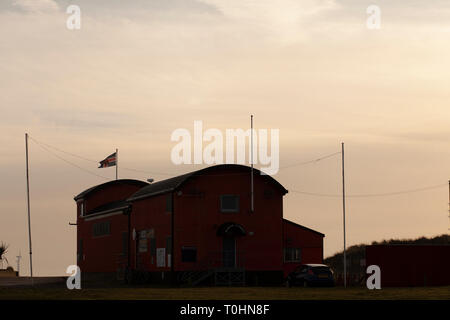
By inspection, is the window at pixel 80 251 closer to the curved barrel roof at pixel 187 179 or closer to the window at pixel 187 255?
the curved barrel roof at pixel 187 179

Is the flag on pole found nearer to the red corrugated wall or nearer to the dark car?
the red corrugated wall

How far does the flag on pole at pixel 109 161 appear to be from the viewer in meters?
79.7

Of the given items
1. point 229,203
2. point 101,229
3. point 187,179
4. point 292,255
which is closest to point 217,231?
point 229,203

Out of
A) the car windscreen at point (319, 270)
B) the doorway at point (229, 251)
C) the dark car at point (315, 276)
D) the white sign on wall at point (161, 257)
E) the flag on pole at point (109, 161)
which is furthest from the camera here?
the flag on pole at point (109, 161)

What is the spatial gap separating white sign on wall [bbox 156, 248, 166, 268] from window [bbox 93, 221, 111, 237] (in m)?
13.1

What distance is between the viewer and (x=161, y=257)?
6131cm

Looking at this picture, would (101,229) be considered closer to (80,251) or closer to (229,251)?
(80,251)

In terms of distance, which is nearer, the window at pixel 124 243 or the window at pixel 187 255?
the window at pixel 187 255

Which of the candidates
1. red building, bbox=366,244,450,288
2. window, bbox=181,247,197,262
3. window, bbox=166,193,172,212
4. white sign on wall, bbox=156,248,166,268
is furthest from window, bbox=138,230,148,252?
red building, bbox=366,244,450,288

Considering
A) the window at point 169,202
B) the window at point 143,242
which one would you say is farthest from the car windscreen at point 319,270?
the window at point 143,242

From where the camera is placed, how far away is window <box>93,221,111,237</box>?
7447cm

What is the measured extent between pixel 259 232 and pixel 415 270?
37.6ft

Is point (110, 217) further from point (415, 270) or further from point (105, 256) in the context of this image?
point (415, 270)
